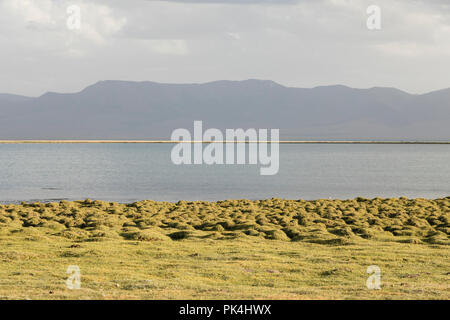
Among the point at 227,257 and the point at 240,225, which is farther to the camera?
the point at 240,225

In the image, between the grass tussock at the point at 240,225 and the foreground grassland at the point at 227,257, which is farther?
the grass tussock at the point at 240,225

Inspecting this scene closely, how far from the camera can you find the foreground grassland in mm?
13023

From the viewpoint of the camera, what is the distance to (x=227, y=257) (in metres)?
18.5

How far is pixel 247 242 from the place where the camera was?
22.4 meters

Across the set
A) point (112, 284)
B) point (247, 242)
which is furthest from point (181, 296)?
point (247, 242)

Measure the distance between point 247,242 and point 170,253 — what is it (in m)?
4.28

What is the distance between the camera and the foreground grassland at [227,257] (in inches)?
513

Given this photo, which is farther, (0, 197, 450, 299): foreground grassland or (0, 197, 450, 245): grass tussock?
(0, 197, 450, 245): grass tussock

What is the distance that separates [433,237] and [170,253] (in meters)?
11.5
